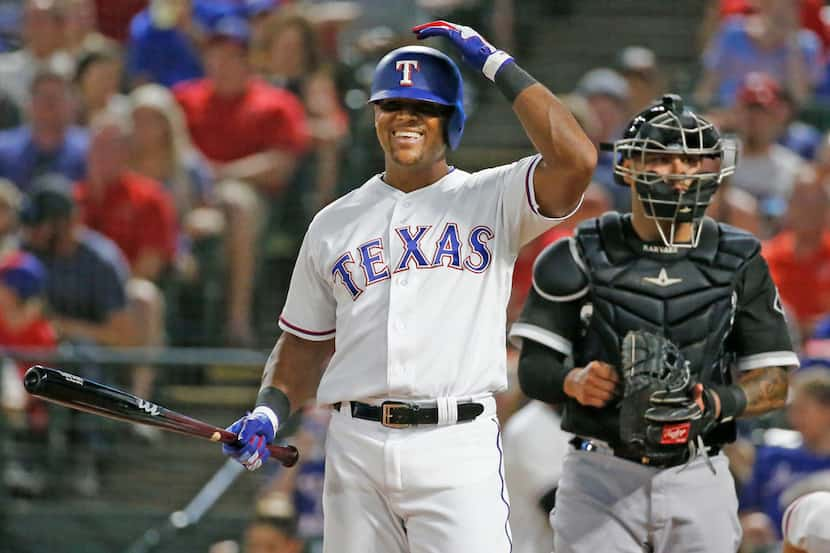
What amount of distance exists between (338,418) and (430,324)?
1.21 ft

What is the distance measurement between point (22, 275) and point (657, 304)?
15.8 feet

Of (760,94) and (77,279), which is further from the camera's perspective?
(77,279)

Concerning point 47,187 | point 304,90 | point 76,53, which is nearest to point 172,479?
point 47,187

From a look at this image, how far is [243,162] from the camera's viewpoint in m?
9.04

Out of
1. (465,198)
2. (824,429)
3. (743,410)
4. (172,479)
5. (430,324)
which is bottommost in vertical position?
→ (172,479)

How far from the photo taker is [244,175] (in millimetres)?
8938

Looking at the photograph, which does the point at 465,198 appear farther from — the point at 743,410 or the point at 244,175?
the point at 244,175

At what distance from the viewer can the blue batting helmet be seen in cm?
423

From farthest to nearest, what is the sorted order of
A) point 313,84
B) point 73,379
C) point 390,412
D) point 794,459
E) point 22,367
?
point 313,84 → point 22,367 → point 794,459 → point 390,412 → point 73,379

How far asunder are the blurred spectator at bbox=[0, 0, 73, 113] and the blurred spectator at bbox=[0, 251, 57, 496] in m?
1.76

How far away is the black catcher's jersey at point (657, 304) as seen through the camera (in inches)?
175

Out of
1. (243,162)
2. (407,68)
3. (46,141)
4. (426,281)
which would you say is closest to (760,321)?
(426,281)

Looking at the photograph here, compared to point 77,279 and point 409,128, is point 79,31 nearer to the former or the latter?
point 77,279

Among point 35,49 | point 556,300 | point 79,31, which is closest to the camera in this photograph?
point 556,300
